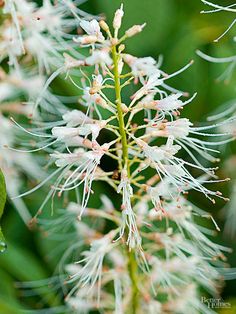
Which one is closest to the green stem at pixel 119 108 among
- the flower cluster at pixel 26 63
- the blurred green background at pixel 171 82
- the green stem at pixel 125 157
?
the green stem at pixel 125 157

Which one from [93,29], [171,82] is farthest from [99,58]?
[171,82]

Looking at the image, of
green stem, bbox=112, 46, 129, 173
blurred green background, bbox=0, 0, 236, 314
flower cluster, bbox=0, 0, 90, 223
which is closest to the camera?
green stem, bbox=112, 46, 129, 173

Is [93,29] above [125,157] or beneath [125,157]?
above

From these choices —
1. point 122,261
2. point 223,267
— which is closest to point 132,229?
point 122,261

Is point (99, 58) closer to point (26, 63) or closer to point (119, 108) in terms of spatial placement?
point (119, 108)

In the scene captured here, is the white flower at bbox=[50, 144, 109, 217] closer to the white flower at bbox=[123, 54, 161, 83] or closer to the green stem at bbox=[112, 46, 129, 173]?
the green stem at bbox=[112, 46, 129, 173]

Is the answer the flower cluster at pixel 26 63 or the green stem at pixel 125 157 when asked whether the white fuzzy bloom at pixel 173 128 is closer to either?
the green stem at pixel 125 157

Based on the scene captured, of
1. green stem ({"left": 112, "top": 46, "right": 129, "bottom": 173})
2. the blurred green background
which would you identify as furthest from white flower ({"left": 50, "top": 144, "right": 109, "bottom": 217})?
the blurred green background

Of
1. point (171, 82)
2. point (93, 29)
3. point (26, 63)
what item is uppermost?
point (93, 29)
